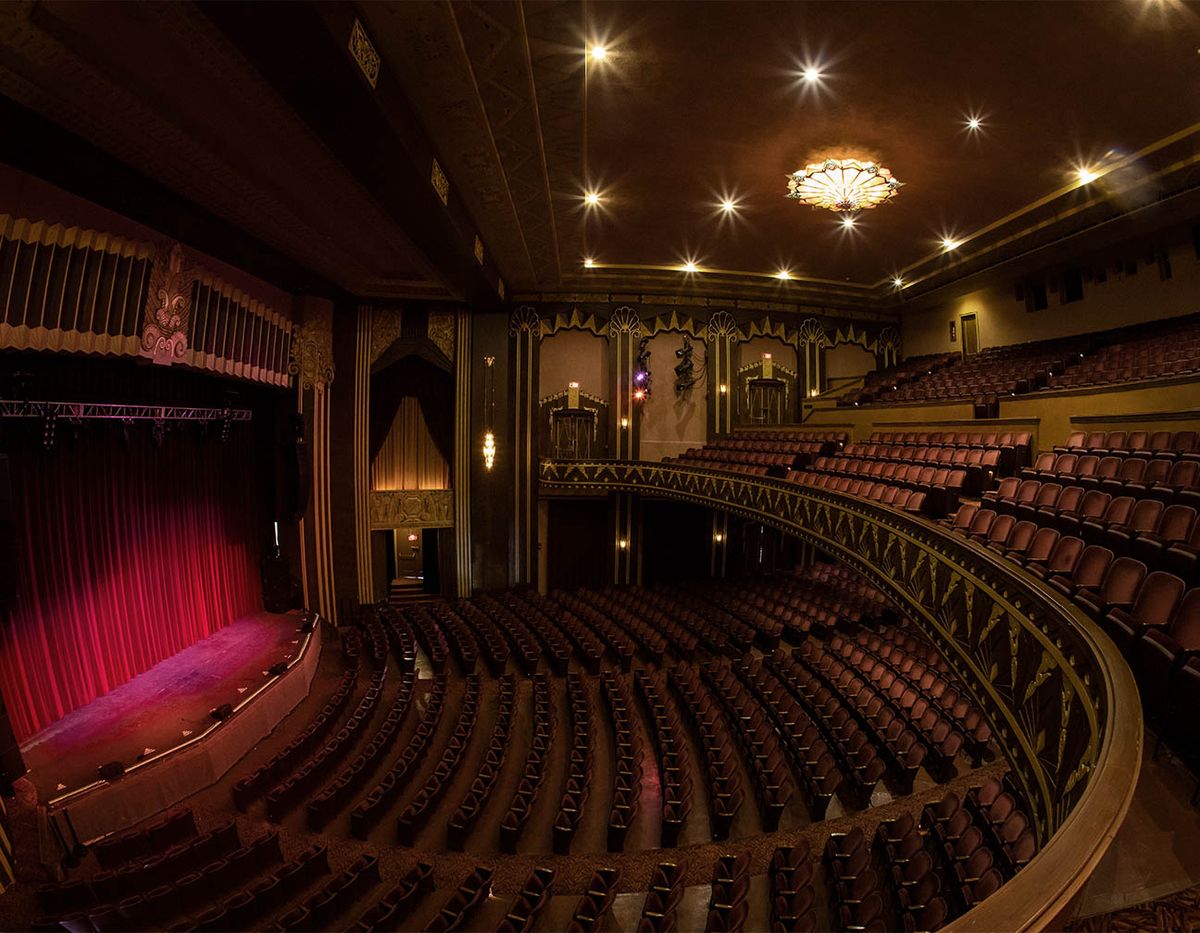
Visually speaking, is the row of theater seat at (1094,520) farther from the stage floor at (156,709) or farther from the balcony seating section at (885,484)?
the stage floor at (156,709)

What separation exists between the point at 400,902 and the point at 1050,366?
8501 millimetres

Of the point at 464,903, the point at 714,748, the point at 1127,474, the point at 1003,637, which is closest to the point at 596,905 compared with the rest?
the point at 464,903

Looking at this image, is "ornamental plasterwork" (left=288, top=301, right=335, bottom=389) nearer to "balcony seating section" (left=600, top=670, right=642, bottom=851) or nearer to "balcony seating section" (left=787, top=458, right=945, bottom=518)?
"balcony seating section" (left=600, top=670, right=642, bottom=851)

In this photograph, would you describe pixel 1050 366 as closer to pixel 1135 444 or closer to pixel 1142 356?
pixel 1142 356

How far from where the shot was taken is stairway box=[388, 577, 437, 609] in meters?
9.57

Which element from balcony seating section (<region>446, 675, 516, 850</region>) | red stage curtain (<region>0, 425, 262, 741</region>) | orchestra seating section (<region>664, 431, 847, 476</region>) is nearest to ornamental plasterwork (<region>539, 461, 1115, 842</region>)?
orchestra seating section (<region>664, 431, 847, 476</region>)

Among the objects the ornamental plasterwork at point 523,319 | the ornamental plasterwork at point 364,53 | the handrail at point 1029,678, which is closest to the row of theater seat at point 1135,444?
the handrail at point 1029,678

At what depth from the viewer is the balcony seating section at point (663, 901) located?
3.07 m

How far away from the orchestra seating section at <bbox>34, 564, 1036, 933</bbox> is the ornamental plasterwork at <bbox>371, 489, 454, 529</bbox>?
218 cm

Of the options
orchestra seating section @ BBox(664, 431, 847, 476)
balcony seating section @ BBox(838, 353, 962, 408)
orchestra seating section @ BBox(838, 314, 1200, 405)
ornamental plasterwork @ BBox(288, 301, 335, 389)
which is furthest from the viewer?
balcony seating section @ BBox(838, 353, 962, 408)

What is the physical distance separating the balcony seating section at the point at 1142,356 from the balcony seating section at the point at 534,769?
5470mm

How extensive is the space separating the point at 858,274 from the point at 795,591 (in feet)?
15.8

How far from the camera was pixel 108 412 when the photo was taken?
512 cm

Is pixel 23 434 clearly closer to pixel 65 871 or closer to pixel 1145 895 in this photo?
pixel 65 871
